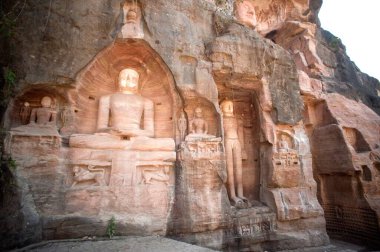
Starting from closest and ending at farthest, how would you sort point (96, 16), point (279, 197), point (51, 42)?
point (51, 42)
point (96, 16)
point (279, 197)

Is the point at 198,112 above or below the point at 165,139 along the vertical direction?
above

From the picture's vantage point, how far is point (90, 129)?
5.48m

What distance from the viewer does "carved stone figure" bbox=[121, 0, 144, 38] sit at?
512 centimetres

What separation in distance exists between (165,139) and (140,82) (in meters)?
1.81

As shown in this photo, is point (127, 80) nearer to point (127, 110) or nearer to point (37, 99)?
point (127, 110)

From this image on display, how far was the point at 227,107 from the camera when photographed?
6.67m

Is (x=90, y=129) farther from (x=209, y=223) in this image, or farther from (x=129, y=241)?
(x=209, y=223)

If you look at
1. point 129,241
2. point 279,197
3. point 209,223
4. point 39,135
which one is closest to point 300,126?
point 279,197

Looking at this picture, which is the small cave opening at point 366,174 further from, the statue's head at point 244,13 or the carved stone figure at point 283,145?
the statue's head at point 244,13

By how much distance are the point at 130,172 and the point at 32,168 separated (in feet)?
5.73

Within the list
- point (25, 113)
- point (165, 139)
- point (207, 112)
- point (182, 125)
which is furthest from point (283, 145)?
point (25, 113)

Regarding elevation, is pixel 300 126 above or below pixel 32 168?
above

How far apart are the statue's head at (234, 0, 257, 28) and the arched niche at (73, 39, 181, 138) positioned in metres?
6.30

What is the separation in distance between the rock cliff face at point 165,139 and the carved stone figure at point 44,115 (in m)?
0.03
